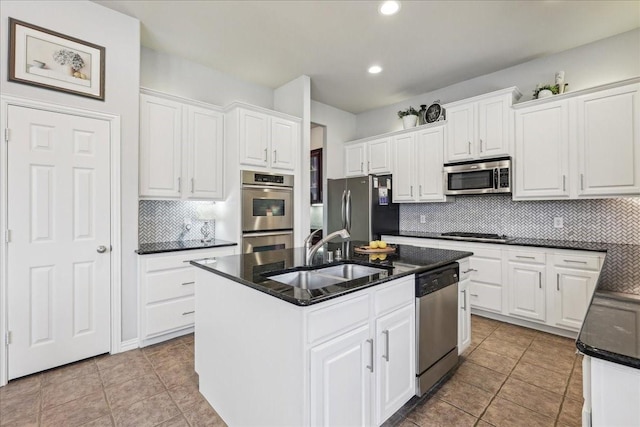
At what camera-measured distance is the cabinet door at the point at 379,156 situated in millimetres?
4629

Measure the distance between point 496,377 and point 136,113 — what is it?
377 centimetres

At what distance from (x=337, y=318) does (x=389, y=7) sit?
262 cm

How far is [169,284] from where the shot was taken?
289 centimetres

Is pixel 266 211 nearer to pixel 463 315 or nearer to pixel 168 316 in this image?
pixel 168 316

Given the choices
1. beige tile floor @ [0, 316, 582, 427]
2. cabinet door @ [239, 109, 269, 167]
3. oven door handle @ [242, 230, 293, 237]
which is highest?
cabinet door @ [239, 109, 269, 167]

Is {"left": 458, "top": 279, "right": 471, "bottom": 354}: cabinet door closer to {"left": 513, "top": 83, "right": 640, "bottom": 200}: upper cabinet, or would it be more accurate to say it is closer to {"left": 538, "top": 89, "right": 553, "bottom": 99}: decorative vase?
{"left": 513, "top": 83, "right": 640, "bottom": 200}: upper cabinet

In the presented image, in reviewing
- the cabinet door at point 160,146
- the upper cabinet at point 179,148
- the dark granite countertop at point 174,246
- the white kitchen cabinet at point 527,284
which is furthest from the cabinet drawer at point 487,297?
the cabinet door at point 160,146

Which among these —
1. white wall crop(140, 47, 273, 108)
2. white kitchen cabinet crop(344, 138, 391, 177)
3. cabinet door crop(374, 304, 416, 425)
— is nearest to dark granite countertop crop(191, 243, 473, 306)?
cabinet door crop(374, 304, 416, 425)

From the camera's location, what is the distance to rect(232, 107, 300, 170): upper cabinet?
136 inches

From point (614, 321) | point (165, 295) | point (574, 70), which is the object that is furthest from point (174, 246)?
point (574, 70)

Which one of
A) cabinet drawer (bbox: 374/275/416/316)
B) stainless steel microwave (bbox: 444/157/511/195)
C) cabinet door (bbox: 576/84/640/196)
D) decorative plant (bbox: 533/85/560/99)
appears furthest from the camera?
stainless steel microwave (bbox: 444/157/511/195)

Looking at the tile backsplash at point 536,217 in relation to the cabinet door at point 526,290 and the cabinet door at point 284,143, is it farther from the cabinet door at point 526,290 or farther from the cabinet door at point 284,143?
the cabinet door at point 284,143

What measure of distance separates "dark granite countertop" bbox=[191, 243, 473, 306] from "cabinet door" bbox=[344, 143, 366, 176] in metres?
2.63

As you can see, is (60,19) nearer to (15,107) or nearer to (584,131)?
(15,107)
